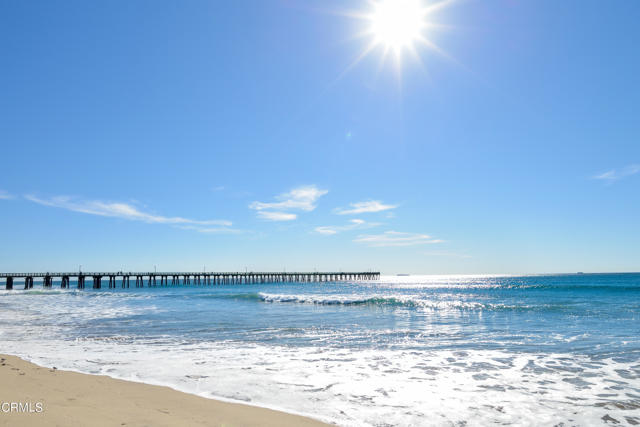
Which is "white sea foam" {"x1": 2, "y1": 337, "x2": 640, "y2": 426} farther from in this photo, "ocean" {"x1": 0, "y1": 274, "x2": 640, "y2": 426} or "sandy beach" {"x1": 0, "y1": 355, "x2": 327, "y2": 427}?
"sandy beach" {"x1": 0, "y1": 355, "x2": 327, "y2": 427}

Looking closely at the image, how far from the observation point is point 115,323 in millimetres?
17891

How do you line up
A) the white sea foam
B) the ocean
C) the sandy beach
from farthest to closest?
the ocean < the white sea foam < the sandy beach

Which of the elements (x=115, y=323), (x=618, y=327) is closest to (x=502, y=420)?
(x=618, y=327)

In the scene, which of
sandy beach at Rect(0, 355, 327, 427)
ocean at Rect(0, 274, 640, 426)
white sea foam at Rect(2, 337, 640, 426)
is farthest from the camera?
ocean at Rect(0, 274, 640, 426)

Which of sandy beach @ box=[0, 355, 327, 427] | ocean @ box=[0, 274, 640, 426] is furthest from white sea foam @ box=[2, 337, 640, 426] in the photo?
sandy beach @ box=[0, 355, 327, 427]

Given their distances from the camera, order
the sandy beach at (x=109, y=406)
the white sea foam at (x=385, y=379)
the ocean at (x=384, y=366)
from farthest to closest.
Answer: the ocean at (x=384, y=366) < the white sea foam at (x=385, y=379) < the sandy beach at (x=109, y=406)

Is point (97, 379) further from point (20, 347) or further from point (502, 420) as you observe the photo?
point (502, 420)

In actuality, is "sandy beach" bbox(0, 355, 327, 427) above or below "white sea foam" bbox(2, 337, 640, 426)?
above

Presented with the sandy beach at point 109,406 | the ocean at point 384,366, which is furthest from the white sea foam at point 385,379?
the sandy beach at point 109,406

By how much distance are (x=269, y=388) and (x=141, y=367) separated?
3.54 metres

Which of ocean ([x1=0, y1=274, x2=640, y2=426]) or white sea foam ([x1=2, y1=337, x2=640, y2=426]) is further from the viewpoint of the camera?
ocean ([x1=0, y1=274, x2=640, y2=426])

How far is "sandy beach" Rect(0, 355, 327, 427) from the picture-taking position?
4531 mm

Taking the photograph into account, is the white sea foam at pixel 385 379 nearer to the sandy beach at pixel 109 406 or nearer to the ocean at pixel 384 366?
the ocean at pixel 384 366

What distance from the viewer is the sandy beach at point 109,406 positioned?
4531 mm
